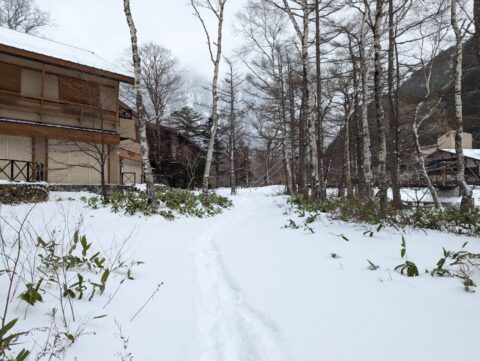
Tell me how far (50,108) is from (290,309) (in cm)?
1567

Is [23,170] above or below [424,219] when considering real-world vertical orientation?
above

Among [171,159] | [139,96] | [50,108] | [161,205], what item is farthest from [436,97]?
[171,159]

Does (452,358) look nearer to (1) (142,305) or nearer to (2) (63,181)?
(1) (142,305)

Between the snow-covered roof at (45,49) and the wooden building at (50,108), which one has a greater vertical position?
the snow-covered roof at (45,49)

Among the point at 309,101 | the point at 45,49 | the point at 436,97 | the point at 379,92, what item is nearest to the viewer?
the point at 379,92

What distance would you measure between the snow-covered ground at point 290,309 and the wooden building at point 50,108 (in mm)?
10347

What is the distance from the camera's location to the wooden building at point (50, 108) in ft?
41.3

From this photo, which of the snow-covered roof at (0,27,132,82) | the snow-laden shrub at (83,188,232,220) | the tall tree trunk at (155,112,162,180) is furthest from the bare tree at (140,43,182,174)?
the snow-laden shrub at (83,188,232,220)

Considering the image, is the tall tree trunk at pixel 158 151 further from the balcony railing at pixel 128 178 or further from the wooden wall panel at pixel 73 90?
the wooden wall panel at pixel 73 90

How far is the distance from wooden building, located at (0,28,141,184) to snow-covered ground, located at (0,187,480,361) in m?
10.3

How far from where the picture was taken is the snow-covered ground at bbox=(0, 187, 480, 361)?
2.03m

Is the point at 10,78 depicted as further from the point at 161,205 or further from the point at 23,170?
the point at 161,205

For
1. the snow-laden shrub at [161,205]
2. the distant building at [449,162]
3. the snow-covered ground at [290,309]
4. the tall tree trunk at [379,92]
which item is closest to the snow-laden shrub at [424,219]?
the tall tree trunk at [379,92]

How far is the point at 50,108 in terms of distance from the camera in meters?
13.8
